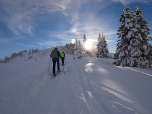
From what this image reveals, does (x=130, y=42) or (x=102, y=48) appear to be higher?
(x=102, y=48)

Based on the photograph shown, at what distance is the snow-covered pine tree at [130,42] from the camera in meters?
12.4

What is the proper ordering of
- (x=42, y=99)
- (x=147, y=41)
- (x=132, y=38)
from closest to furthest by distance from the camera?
(x=42, y=99) < (x=132, y=38) < (x=147, y=41)

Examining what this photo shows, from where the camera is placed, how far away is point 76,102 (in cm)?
293

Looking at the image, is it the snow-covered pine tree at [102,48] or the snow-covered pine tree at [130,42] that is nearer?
the snow-covered pine tree at [130,42]

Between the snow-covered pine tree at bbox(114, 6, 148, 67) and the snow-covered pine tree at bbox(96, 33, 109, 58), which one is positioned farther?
the snow-covered pine tree at bbox(96, 33, 109, 58)

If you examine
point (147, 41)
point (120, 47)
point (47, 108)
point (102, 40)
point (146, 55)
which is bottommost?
point (47, 108)

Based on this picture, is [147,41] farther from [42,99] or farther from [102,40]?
[42,99]

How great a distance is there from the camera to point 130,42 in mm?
12680

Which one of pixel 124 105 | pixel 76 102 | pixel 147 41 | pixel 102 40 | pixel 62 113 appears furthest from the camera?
pixel 102 40

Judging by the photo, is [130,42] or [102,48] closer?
[130,42]

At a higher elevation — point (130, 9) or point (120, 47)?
point (130, 9)

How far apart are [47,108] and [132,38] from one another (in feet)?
53.4

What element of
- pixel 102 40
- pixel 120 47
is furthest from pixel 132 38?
pixel 102 40

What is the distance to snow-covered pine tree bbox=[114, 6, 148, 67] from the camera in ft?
40.7
